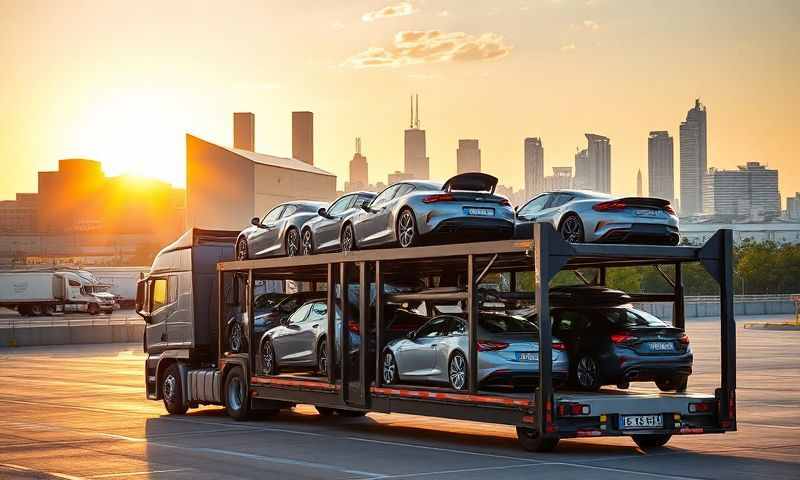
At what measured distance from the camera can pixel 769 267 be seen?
149250 millimetres

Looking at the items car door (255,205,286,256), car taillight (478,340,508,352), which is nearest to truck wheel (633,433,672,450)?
car taillight (478,340,508,352)

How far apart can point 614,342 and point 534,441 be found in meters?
1.69

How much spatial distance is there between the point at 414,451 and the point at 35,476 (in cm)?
481

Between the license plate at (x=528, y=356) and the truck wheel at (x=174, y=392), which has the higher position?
the license plate at (x=528, y=356)

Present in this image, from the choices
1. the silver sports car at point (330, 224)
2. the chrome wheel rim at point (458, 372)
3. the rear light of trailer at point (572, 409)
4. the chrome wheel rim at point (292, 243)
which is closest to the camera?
the rear light of trailer at point (572, 409)

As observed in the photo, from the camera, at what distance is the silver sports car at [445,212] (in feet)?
56.9

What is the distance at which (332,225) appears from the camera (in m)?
20.1

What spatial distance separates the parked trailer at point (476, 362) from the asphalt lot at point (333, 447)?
Answer: 0.44 meters

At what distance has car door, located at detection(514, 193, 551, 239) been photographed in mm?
17905

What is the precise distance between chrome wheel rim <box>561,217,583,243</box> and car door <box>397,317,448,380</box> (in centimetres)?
201

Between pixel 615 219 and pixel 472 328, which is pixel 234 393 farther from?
pixel 615 219

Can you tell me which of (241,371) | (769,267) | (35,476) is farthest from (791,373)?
(769,267)

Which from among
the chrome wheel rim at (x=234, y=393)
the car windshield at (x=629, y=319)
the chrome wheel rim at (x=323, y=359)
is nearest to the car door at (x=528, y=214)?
the car windshield at (x=629, y=319)

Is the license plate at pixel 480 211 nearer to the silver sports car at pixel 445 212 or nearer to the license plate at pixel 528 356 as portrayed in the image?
the silver sports car at pixel 445 212
